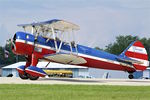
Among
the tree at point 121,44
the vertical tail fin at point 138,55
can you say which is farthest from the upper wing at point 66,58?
the tree at point 121,44

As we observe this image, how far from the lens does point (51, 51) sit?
97.8ft

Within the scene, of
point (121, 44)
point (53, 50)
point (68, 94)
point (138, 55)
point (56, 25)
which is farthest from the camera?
point (121, 44)

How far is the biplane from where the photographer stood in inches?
1121

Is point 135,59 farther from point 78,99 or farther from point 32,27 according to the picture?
point 78,99

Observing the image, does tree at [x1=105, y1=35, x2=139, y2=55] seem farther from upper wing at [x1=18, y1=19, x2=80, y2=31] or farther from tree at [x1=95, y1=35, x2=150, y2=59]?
upper wing at [x1=18, y1=19, x2=80, y2=31]

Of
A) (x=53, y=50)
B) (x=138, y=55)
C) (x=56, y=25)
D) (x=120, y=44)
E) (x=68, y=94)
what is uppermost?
(x=120, y=44)

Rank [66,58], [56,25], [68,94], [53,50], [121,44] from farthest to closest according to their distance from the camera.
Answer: [121,44]
[56,25]
[53,50]
[66,58]
[68,94]

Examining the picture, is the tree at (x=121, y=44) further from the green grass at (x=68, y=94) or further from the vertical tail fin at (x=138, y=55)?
the green grass at (x=68, y=94)

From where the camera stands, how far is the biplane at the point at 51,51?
2848 centimetres

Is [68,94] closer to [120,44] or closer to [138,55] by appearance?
[138,55]

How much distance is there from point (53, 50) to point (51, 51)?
0.17m

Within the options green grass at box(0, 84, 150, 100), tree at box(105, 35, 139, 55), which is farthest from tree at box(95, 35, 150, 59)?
green grass at box(0, 84, 150, 100)

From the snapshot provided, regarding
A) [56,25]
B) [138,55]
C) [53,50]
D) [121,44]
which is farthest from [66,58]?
[121,44]

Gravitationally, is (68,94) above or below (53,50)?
below
